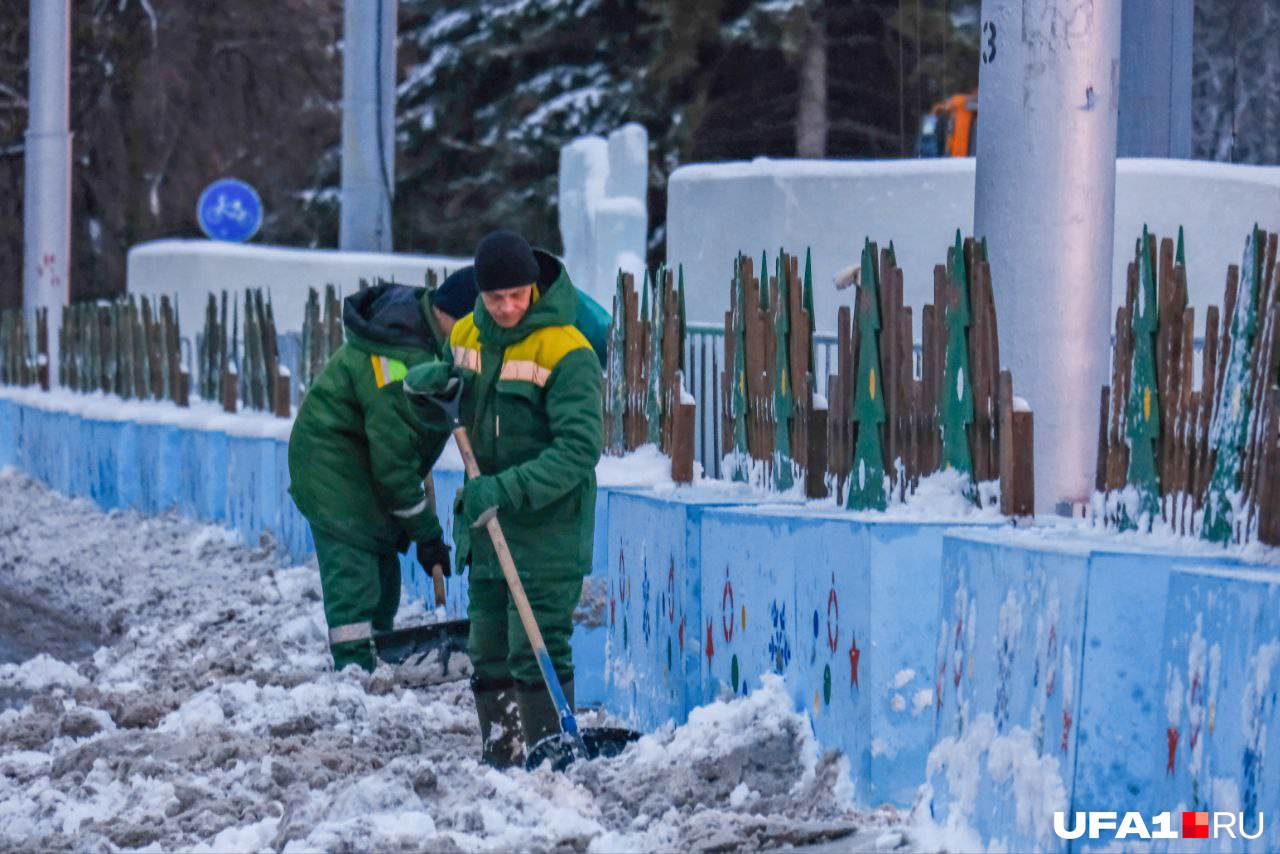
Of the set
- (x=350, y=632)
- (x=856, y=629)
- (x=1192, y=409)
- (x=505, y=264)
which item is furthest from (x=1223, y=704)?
(x=350, y=632)

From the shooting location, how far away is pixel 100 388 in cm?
2041

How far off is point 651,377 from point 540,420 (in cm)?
211

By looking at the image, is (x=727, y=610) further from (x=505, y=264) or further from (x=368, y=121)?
(x=368, y=121)

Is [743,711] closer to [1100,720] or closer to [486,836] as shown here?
[486,836]

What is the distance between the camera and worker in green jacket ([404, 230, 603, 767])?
23.2ft

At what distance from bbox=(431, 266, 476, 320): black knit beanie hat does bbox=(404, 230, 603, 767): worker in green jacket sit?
1.28 meters

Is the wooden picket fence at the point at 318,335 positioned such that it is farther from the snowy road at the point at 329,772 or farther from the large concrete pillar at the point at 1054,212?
the large concrete pillar at the point at 1054,212

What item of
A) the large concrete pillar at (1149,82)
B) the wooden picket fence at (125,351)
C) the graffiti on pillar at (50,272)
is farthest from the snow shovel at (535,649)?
the graffiti on pillar at (50,272)

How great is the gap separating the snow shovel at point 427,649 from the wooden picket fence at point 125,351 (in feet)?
30.2

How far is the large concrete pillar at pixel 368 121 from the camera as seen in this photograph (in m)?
20.0

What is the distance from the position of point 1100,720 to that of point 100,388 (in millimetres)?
16087

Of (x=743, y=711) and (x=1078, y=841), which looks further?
(x=743, y=711)

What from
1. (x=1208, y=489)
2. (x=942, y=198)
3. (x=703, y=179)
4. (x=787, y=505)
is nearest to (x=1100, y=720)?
(x=1208, y=489)

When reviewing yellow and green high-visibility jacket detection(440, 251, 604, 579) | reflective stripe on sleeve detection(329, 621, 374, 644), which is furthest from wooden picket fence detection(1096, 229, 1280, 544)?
reflective stripe on sleeve detection(329, 621, 374, 644)
